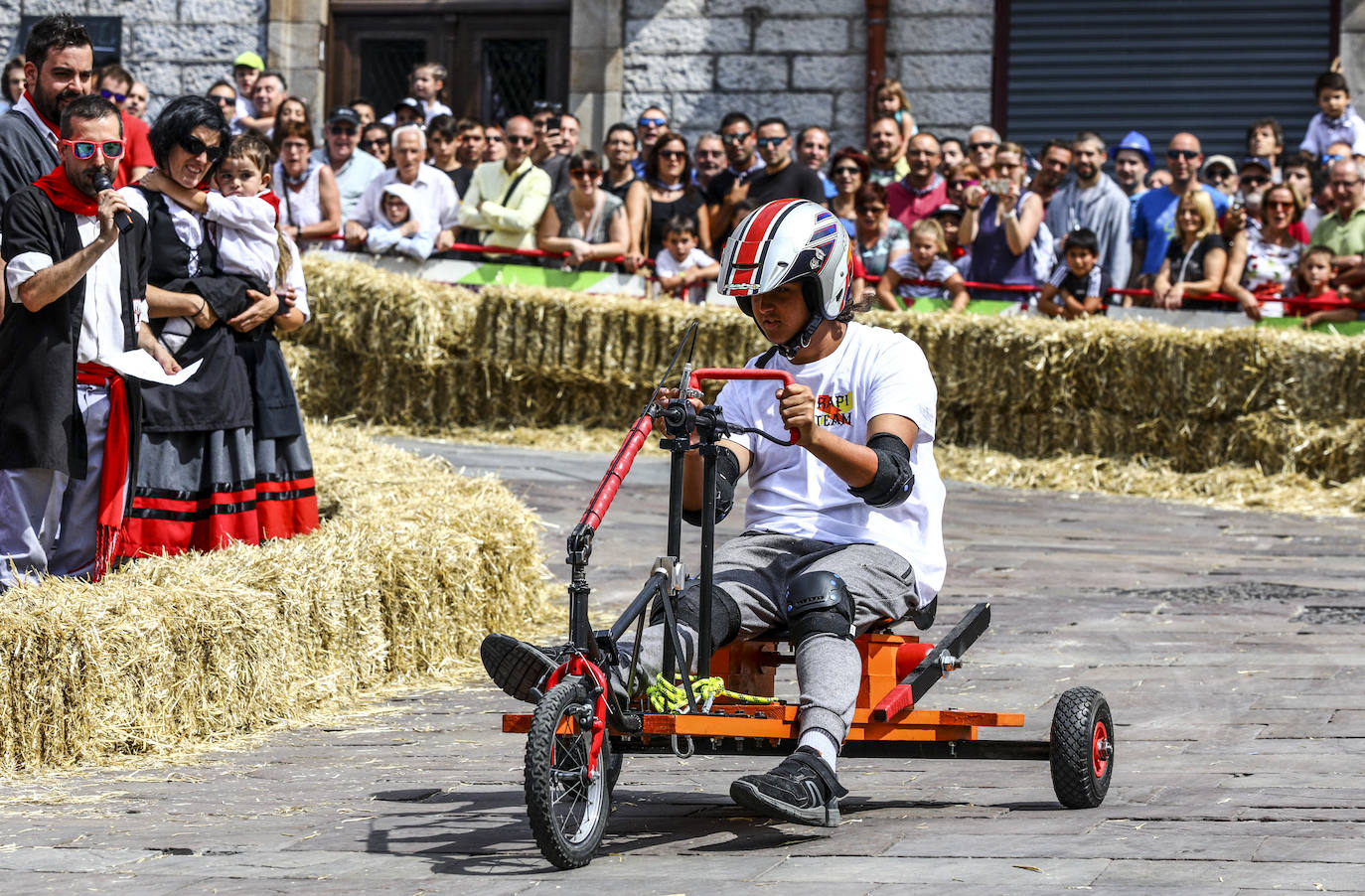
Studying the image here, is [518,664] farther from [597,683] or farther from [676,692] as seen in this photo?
[676,692]

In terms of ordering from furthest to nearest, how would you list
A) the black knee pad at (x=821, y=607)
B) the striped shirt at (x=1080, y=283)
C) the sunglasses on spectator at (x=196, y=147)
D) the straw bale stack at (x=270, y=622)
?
1. the striped shirt at (x=1080, y=283)
2. the sunglasses on spectator at (x=196, y=147)
3. the straw bale stack at (x=270, y=622)
4. the black knee pad at (x=821, y=607)

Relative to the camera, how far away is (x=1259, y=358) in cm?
1311

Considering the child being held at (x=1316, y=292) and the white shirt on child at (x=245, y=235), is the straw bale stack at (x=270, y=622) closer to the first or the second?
the white shirt on child at (x=245, y=235)

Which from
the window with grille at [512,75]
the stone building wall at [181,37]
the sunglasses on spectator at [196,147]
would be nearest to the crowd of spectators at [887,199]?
the window with grille at [512,75]

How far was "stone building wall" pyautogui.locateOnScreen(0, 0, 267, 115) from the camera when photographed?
67.8ft

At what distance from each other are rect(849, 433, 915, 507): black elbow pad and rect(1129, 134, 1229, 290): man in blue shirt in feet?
30.4

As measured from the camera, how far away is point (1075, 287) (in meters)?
14.0

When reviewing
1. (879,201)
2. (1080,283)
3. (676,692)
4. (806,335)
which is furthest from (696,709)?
(879,201)

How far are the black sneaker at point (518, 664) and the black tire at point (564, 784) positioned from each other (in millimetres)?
144

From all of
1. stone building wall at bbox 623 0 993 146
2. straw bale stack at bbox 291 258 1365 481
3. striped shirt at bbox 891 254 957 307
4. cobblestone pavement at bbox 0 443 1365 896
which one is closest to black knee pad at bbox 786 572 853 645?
cobblestone pavement at bbox 0 443 1365 896

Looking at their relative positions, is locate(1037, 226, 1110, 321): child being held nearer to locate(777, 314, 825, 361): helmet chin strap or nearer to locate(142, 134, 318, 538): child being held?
locate(142, 134, 318, 538): child being held

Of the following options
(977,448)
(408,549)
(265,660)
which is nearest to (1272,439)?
(977,448)

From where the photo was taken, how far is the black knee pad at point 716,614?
518cm

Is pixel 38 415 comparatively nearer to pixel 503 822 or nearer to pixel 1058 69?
pixel 503 822
